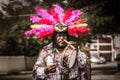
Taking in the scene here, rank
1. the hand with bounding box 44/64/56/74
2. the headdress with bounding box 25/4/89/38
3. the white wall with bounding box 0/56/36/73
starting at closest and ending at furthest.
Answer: the hand with bounding box 44/64/56/74 < the headdress with bounding box 25/4/89/38 < the white wall with bounding box 0/56/36/73

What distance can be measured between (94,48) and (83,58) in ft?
360

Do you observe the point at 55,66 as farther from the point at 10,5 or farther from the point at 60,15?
the point at 10,5

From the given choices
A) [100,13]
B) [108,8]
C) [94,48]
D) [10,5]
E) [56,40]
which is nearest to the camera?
[56,40]

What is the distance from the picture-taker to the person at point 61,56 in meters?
5.39

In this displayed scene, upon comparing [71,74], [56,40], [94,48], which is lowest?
[94,48]

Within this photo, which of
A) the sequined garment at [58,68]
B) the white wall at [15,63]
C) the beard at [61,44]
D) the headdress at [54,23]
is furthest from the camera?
the white wall at [15,63]

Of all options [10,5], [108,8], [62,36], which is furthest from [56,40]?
[10,5]

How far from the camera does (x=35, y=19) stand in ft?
19.5

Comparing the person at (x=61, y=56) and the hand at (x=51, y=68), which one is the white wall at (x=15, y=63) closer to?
the person at (x=61, y=56)

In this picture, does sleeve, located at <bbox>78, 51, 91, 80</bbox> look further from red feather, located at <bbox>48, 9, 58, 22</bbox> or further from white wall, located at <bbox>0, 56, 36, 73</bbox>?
white wall, located at <bbox>0, 56, 36, 73</bbox>

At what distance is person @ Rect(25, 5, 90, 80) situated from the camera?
539 cm

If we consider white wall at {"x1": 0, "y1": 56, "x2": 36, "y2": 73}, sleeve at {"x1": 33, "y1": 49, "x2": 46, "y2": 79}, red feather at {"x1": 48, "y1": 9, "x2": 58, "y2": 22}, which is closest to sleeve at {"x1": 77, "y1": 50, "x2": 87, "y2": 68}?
sleeve at {"x1": 33, "y1": 49, "x2": 46, "y2": 79}

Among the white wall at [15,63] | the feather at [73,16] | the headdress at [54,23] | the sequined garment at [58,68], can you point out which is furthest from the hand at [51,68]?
the white wall at [15,63]

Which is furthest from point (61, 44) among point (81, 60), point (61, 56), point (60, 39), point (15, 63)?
point (15, 63)
